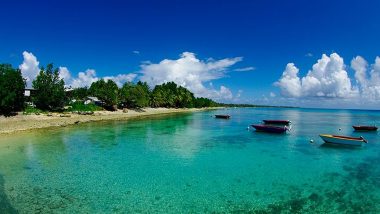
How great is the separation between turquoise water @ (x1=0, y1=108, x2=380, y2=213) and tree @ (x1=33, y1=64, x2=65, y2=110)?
31717 millimetres

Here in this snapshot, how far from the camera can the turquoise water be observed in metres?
13.2

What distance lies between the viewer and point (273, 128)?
44906 mm

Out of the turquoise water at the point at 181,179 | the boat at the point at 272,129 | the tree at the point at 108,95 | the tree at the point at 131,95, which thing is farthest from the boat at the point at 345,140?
the tree at the point at 131,95

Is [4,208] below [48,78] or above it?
below

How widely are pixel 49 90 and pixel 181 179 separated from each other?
52.5m

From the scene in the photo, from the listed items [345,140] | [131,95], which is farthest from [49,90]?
[345,140]

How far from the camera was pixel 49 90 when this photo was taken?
6025 centimetres

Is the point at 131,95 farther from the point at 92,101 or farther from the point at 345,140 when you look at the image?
the point at 345,140

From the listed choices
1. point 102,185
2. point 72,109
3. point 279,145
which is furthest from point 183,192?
point 72,109

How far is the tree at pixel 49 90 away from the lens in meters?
59.0

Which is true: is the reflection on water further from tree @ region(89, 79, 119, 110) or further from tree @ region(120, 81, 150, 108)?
tree @ region(120, 81, 150, 108)

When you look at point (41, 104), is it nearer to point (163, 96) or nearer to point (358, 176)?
point (358, 176)

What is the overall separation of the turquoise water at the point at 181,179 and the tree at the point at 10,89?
1972 centimetres

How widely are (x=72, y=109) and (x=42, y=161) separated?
162ft
